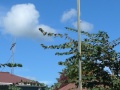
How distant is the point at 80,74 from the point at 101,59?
0.74 meters

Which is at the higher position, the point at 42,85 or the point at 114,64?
the point at 114,64

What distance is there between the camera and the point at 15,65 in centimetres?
1003

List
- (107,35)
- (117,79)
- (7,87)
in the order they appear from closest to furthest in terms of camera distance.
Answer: (7,87) < (117,79) < (107,35)

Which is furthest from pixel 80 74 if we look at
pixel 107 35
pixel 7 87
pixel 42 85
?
pixel 7 87

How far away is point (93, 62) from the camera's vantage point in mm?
12328

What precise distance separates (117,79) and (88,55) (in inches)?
44.9

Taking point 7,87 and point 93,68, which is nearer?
point 7,87

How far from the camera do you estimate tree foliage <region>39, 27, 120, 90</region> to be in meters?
12.1

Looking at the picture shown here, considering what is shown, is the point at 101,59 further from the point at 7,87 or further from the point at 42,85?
the point at 7,87

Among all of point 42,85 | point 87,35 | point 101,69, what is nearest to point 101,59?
point 101,69

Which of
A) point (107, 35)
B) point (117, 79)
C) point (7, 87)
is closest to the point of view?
point (7, 87)

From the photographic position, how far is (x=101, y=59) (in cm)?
1221

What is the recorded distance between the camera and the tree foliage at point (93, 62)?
1212 cm

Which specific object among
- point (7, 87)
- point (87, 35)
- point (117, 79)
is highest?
point (87, 35)
